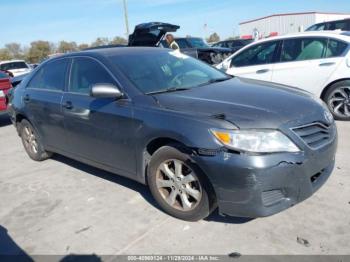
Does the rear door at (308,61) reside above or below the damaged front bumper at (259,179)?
above

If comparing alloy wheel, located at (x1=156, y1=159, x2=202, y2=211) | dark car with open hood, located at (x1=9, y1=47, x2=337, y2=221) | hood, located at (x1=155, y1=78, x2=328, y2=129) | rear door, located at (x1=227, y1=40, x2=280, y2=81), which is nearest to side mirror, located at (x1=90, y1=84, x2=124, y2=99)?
dark car with open hood, located at (x1=9, y1=47, x2=337, y2=221)

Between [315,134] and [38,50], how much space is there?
6172cm

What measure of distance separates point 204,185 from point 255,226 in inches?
24.8

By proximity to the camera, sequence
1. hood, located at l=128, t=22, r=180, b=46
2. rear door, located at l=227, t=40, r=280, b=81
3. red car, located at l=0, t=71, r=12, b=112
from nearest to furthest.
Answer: rear door, located at l=227, t=40, r=280, b=81 < red car, located at l=0, t=71, r=12, b=112 < hood, located at l=128, t=22, r=180, b=46

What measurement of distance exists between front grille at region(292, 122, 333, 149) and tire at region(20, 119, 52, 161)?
3.90m

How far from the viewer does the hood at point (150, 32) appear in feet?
32.6

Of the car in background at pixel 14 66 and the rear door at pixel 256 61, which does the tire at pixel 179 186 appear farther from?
the car in background at pixel 14 66

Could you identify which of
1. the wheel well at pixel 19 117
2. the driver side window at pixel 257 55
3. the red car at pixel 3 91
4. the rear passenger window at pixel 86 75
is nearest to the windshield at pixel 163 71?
the rear passenger window at pixel 86 75

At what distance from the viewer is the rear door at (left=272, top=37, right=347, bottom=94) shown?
662cm

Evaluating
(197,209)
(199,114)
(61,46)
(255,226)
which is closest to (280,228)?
(255,226)

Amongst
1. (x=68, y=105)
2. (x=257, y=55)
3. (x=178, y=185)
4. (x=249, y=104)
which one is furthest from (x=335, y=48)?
(x=68, y=105)

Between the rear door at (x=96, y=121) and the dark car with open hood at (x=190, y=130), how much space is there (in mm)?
12

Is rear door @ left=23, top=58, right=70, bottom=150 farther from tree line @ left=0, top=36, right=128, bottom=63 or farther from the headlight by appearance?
tree line @ left=0, top=36, right=128, bottom=63

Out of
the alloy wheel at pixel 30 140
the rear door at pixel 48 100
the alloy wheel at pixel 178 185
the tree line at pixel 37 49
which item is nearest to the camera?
the alloy wheel at pixel 178 185
